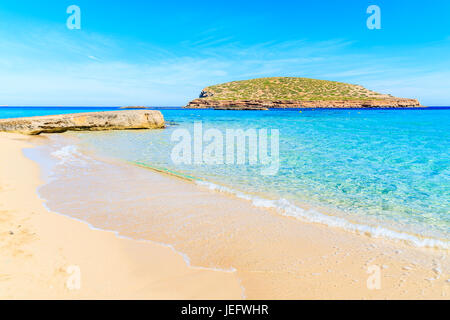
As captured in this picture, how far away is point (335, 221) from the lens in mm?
4566

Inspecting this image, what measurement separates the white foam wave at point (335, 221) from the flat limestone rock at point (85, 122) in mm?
19634

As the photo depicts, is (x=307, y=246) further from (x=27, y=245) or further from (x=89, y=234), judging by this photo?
(x=27, y=245)

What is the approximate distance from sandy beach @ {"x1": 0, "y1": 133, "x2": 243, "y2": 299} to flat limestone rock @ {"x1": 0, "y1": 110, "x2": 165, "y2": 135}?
777 inches

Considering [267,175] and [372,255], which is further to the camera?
[267,175]

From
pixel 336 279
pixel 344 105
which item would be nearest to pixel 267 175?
pixel 336 279

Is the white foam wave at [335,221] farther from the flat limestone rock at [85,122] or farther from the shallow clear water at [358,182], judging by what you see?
the flat limestone rock at [85,122]

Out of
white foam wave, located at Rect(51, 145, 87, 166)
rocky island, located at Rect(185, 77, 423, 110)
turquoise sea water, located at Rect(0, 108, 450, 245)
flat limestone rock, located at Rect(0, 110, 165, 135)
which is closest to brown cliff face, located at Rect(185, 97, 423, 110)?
rocky island, located at Rect(185, 77, 423, 110)

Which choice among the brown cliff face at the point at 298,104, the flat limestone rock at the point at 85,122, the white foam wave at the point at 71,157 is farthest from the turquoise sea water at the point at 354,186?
the brown cliff face at the point at 298,104

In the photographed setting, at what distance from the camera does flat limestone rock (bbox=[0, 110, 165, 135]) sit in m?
19.3

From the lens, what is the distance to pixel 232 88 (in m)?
121

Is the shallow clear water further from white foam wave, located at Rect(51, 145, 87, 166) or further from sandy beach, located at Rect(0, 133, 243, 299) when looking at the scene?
sandy beach, located at Rect(0, 133, 243, 299)

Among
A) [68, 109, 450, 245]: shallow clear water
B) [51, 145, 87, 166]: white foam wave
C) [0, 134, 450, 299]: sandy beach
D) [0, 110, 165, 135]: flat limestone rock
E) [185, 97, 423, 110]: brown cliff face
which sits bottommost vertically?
[0, 134, 450, 299]: sandy beach

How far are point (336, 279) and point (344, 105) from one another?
353 feet

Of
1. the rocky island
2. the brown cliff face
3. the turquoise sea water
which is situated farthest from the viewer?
the rocky island
